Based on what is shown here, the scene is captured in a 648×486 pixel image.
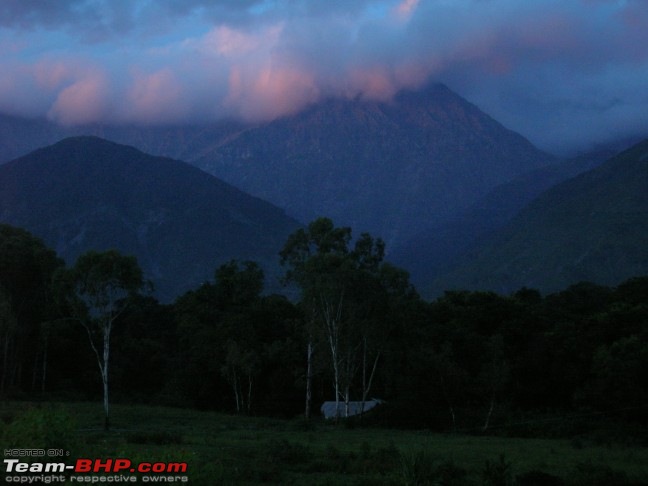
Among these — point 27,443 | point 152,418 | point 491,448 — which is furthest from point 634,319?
point 27,443

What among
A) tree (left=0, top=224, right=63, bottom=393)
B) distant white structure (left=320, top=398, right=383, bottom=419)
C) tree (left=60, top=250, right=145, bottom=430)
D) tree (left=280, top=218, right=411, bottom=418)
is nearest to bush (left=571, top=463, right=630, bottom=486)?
tree (left=60, top=250, right=145, bottom=430)

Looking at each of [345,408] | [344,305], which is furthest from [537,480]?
[345,408]

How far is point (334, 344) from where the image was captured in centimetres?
5472

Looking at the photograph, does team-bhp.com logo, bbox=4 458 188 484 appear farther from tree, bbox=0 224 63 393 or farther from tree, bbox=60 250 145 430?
tree, bbox=0 224 63 393

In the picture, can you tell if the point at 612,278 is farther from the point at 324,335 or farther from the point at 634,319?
the point at 324,335

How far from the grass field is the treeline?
9.66 metres

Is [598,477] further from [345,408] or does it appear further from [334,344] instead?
[345,408]

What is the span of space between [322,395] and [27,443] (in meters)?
56.8

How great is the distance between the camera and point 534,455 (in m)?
29.4

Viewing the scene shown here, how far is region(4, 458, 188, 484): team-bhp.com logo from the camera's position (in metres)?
12.4

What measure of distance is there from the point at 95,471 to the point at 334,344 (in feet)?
138

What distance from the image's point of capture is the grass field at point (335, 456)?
14.1 m

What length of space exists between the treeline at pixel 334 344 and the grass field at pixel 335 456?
9660 mm

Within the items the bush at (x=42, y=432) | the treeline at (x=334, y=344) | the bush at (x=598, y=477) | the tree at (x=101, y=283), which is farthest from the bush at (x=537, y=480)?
the tree at (x=101, y=283)
